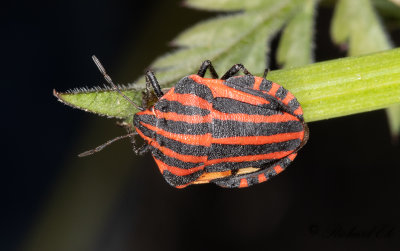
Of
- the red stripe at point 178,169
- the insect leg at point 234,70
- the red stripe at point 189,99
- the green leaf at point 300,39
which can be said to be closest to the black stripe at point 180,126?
the red stripe at point 189,99

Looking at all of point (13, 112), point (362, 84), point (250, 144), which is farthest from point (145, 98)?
point (13, 112)

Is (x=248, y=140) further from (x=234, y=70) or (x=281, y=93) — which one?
(x=234, y=70)

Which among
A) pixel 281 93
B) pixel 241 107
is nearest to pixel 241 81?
pixel 241 107

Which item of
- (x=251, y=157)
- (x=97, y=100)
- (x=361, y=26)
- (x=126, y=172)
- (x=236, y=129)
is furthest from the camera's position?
(x=126, y=172)

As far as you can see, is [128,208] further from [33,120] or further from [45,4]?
[45,4]

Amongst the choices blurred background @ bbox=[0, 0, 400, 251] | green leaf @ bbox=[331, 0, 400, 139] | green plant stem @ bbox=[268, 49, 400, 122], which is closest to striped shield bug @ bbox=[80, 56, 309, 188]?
green plant stem @ bbox=[268, 49, 400, 122]

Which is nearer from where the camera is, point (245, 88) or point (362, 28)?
point (245, 88)
